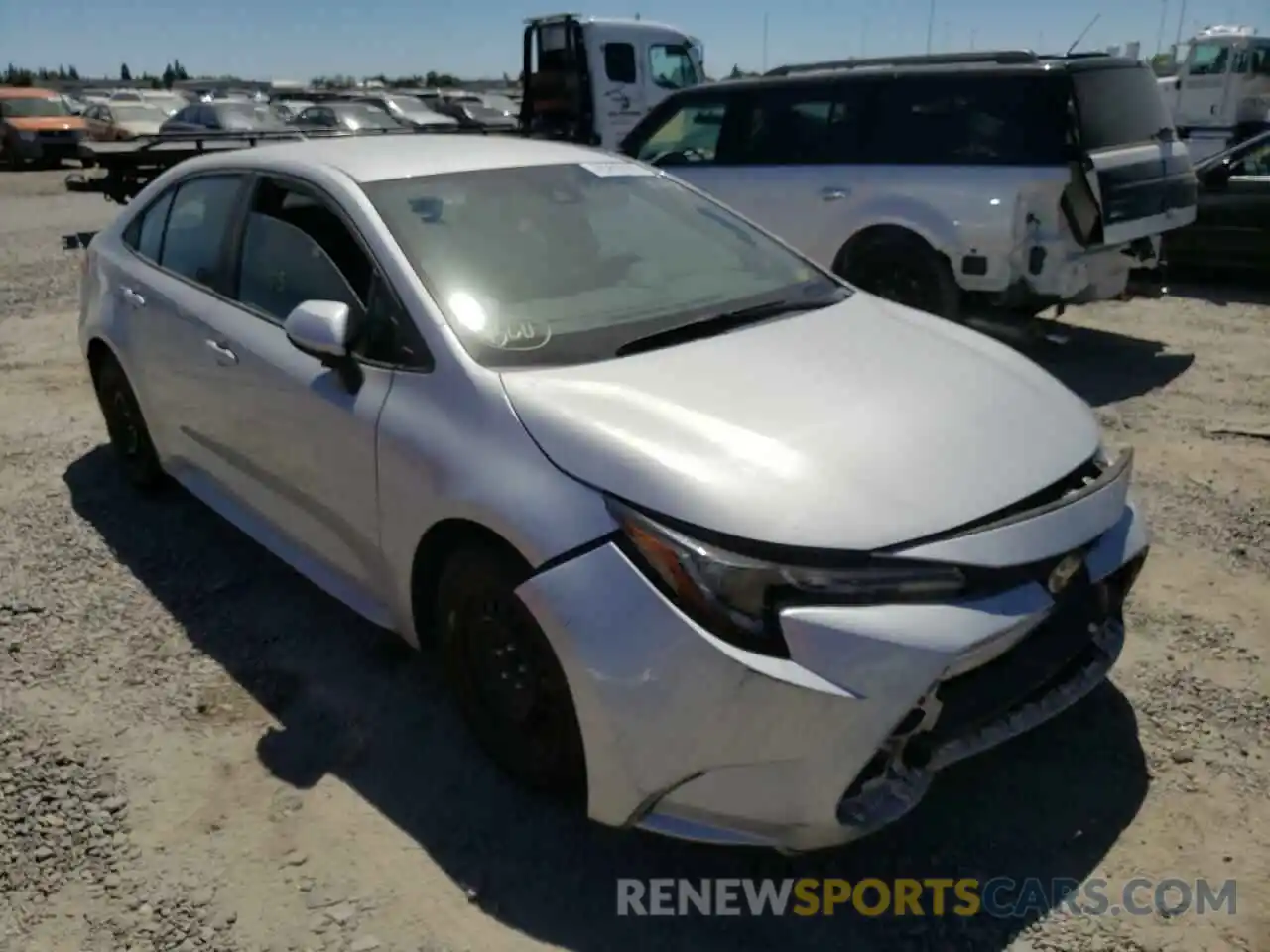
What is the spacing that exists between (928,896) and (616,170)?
8.69 ft

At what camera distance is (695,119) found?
8.12 meters

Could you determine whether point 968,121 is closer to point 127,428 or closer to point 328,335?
point 328,335


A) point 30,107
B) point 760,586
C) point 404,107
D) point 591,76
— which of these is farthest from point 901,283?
point 30,107

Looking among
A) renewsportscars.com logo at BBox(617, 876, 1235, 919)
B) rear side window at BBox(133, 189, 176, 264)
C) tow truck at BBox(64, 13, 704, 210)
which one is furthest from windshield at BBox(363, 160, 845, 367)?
tow truck at BBox(64, 13, 704, 210)

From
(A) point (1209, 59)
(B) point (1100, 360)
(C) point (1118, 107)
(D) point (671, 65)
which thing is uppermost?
(A) point (1209, 59)

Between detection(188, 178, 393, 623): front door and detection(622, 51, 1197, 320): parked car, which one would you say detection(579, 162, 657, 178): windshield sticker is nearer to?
detection(188, 178, 393, 623): front door

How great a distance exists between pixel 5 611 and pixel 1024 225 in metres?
5.53

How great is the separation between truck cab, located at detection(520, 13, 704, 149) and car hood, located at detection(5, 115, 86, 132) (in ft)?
50.4

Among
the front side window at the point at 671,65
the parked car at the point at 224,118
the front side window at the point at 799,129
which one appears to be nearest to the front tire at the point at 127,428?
the front side window at the point at 799,129

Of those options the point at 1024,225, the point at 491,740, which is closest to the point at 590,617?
the point at 491,740

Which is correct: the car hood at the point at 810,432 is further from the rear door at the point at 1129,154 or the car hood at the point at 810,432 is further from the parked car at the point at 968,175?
the rear door at the point at 1129,154

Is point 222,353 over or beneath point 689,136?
beneath

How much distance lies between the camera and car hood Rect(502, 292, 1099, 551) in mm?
2334

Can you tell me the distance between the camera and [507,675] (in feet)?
8.93
